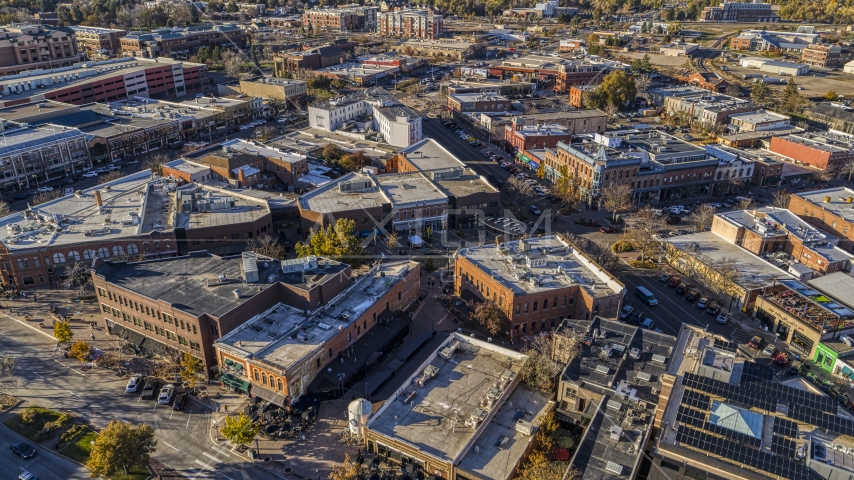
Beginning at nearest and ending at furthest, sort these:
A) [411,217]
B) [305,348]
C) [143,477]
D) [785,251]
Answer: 1. [143,477]
2. [305,348]
3. [785,251]
4. [411,217]

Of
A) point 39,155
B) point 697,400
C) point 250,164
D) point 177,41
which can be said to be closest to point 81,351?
point 250,164

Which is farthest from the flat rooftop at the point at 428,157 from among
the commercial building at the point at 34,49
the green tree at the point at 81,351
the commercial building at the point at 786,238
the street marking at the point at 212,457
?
the commercial building at the point at 34,49

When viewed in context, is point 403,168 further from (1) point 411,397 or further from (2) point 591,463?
(2) point 591,463

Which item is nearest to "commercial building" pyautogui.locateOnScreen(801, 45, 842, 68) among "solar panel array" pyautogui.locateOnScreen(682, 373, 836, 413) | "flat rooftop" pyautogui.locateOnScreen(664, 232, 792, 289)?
"flat rooftop" pyautogui.locateOnScreen(664, 232, 792, 289)

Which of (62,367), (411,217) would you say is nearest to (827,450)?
(411,217)

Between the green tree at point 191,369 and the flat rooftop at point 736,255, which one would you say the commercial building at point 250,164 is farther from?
the flat rooftop at point 736,255

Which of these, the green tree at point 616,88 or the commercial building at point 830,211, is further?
the green tree at point 616,88

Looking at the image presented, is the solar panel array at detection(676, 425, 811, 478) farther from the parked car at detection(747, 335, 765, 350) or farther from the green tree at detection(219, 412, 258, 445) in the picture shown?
the green tree at detection(219, 412, 258, 445)
